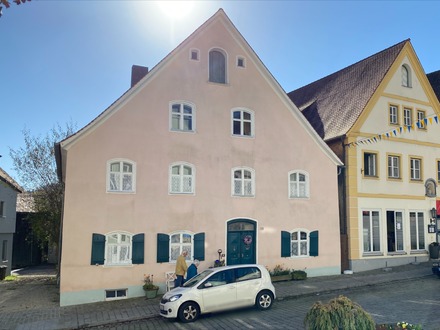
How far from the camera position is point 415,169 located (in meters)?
24.2

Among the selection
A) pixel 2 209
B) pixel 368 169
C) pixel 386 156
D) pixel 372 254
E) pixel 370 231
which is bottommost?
pixel 372 254

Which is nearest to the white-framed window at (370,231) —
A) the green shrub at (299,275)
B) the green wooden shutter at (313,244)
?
the green wooden shutter at (313,244)

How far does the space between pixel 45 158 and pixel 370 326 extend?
27.7m

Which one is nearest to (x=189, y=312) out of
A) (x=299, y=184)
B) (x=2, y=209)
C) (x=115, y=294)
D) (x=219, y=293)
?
(x=219, y=293)

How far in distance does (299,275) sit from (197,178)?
6.47 metres

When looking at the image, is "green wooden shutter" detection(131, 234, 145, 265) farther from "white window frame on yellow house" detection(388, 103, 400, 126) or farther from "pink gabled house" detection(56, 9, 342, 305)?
"white window frame on yellow house" detection(388, 103, 400, 126)

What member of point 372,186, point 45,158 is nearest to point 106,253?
point 372,186

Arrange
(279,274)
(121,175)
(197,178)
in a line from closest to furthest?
(121,175), (197,178), (279,274)

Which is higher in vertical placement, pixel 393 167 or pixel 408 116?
pixel 408 116

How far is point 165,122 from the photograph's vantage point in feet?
58.5

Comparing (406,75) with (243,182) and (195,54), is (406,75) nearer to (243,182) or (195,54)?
(243,182)

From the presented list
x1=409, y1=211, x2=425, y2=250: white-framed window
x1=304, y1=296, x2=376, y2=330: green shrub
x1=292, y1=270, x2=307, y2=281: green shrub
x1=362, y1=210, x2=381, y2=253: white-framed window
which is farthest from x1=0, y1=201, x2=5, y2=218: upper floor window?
x1=304, y1=296, x2=376, y2=330: green shrub

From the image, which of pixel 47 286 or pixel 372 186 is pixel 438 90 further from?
pixel 47 286

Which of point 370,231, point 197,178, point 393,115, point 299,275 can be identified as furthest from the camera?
point 393,115
